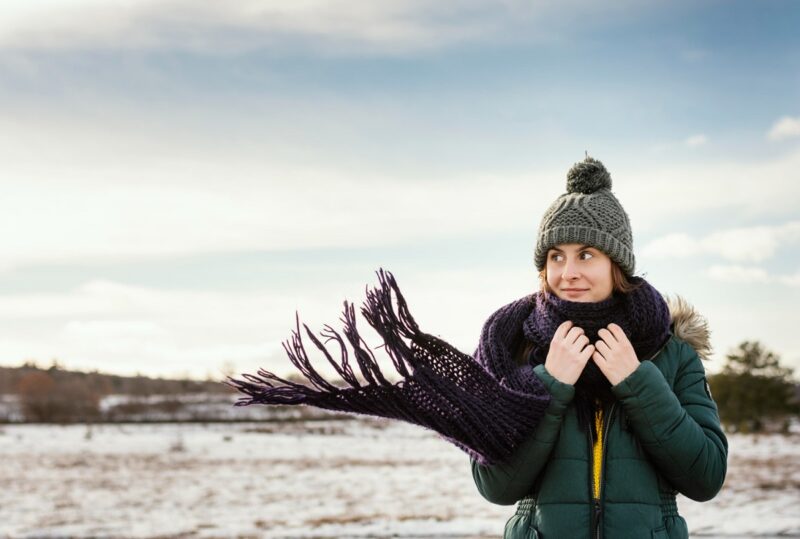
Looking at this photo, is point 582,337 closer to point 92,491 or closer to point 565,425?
point 565,425

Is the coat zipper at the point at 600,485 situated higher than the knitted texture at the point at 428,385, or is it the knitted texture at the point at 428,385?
the knitted texture at the point at 428,385

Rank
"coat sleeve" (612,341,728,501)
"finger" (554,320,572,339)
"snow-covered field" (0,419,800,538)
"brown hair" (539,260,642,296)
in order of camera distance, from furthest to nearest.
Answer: "snow-covered field" (0,419,800,538), "brown hair" (539,260,642,296), "finger" (554,320,572,339), "coat sleeve" (612,341,728,501)

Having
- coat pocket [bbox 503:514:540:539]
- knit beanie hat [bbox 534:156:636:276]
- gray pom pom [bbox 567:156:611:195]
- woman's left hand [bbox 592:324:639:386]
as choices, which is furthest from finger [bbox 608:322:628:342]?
coat pocket [bbox 503:514:540:539]

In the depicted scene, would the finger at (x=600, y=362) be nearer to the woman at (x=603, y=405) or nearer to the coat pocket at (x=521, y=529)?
the woman at (x=603, y=405)

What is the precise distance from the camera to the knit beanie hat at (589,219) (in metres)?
2.18

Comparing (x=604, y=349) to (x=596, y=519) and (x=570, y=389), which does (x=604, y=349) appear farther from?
(x=596, y=519)

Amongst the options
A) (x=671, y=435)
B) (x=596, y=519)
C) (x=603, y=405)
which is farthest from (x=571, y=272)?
(x=596, y=519)

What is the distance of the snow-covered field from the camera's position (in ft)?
29.5

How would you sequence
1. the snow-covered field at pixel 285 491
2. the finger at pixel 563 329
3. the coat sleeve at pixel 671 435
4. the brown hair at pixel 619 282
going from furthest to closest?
the snow-covered field at pixel 285 491 → the brown hair at pixel 619 282 → the finger at pixel 563 329 → the coat sleeve at pixel 671 435

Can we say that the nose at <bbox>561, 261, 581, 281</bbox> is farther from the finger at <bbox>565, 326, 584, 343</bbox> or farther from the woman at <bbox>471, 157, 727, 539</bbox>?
the finger at <bbox>565, 326, 584, 343</bbox>

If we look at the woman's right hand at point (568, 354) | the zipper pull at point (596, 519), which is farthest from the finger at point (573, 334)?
the zipper pull at point (596, 519)

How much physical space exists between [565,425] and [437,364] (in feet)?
1.19

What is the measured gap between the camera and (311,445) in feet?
70.6

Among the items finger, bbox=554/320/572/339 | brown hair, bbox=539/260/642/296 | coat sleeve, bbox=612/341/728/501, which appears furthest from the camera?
brown hair, bbox=539/260/642/296
